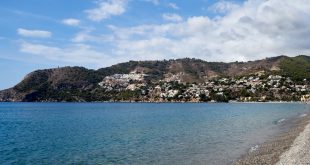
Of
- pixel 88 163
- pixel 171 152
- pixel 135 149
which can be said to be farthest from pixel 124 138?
pixel 88 163

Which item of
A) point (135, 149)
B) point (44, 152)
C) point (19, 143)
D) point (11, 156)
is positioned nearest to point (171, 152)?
point (135, 149)

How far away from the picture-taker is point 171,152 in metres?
38.2

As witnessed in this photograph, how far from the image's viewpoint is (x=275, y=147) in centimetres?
3741

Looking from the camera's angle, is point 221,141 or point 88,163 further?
point 221,141

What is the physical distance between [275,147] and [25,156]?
2528 cm

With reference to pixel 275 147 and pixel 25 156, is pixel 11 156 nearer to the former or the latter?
pixel 25 156

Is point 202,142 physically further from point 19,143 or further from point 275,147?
point 19,143

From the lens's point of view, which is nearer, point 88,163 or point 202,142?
point 88,163

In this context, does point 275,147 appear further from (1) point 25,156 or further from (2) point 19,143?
(2) point 19,143

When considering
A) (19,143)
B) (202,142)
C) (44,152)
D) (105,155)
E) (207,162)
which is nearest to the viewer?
(207,162)

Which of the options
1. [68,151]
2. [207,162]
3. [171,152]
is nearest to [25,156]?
[68,151]

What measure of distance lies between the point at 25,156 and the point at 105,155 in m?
8.21

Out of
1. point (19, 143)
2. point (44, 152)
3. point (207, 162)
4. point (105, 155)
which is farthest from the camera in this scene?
point (19, 143)

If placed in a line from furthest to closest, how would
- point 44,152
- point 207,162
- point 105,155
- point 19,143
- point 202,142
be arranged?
point 19,143 < point 202,142 < point 44,152 < point 105,155 < point 207,162
